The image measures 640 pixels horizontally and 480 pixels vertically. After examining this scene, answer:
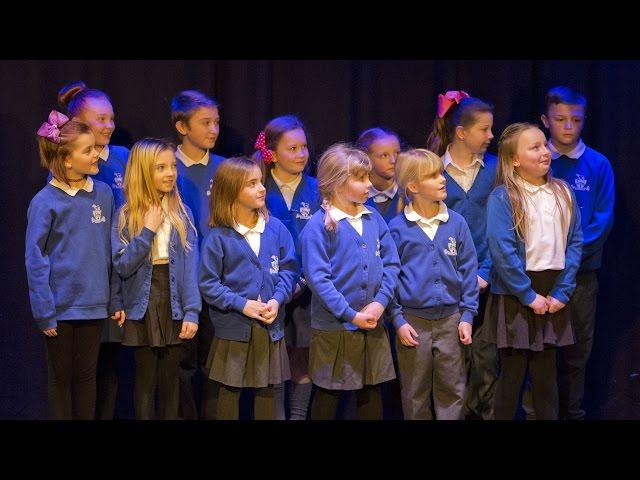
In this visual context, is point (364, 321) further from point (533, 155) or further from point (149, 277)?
point (533, 155)

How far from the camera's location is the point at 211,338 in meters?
4.32

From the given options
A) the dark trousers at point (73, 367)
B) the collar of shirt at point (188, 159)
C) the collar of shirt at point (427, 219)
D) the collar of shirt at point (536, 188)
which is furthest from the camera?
the collar of shirt at point (188, 159)

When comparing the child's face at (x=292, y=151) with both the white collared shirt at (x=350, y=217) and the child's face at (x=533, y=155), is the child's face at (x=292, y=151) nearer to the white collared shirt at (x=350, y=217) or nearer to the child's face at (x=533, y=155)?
the white collared shirt at (x=350, y=217)

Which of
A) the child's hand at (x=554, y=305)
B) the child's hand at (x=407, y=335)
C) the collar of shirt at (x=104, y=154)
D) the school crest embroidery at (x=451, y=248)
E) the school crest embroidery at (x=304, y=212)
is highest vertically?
the collar of shirt at (x=104, y=154)

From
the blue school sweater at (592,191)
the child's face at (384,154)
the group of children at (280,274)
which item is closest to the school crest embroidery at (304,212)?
the group of children at (280,274)

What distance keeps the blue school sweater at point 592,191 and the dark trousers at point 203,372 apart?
6.38 feet

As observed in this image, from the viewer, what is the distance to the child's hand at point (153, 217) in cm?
395

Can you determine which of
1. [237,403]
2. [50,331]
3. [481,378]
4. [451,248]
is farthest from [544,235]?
[50,331]

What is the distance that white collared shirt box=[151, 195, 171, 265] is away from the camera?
3.99 metres

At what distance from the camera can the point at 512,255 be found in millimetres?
4066

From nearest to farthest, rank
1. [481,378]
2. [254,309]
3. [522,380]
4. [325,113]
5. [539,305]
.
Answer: [254,309] → [539,305] → [522,380] → [481,378] → [325,113]

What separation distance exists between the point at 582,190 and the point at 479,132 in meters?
0.62

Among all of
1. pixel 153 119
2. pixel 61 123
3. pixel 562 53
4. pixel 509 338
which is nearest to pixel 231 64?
pixel 153 119

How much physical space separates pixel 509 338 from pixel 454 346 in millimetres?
299
